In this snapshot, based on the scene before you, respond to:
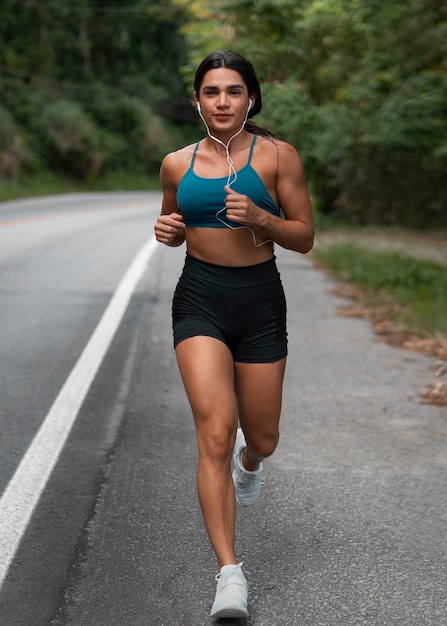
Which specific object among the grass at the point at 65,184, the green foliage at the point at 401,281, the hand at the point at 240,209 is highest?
the hand at the point at 240,209

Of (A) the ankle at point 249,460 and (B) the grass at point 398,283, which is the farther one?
(B) the grass at point 398,283

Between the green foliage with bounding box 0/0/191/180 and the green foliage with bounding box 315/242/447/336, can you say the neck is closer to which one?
the green foliage with bounding box 315/242/447/336

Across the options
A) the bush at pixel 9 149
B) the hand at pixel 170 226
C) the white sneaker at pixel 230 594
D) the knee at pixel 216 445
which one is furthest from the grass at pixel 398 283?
the bush at pixel 9 149

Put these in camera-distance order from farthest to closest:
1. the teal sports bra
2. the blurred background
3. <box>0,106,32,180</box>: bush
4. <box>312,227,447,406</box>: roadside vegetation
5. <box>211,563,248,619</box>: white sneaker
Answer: <box>0,106,32,180</box>: bush
the blurred background
<box>312,227,447,406</box>: roadside vegetation
the teal sports bra
<box>211,563,248,619</box>: white sneaker

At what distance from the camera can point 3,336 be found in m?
8.38

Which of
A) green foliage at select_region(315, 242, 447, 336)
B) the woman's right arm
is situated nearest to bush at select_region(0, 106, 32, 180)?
green foliage at select_region(315, 242, 447, 336)

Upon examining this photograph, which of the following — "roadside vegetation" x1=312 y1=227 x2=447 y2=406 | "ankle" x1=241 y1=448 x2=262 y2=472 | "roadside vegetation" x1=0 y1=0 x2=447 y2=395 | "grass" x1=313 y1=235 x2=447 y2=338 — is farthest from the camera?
"roadside vegetation" x1=0 y1=0 x2=447 y2=395

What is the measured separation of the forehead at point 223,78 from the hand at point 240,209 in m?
0.45

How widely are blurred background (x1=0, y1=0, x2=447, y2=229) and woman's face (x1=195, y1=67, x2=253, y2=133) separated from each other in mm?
7523

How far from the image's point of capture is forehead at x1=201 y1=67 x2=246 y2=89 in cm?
355

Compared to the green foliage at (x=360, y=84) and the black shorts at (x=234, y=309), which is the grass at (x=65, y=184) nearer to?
the green foliage at (x=360, y=84)

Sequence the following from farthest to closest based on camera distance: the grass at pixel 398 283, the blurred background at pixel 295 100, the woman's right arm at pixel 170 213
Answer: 1. the blurred background at pixel 295 100
2. the grass at pixel 398 283
3. the woman's right arm at pixel 170 213

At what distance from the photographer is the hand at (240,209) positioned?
3.32m

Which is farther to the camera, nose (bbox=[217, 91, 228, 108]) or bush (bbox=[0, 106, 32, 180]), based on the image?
bush (bbox=[0, 106, 32, 180])
